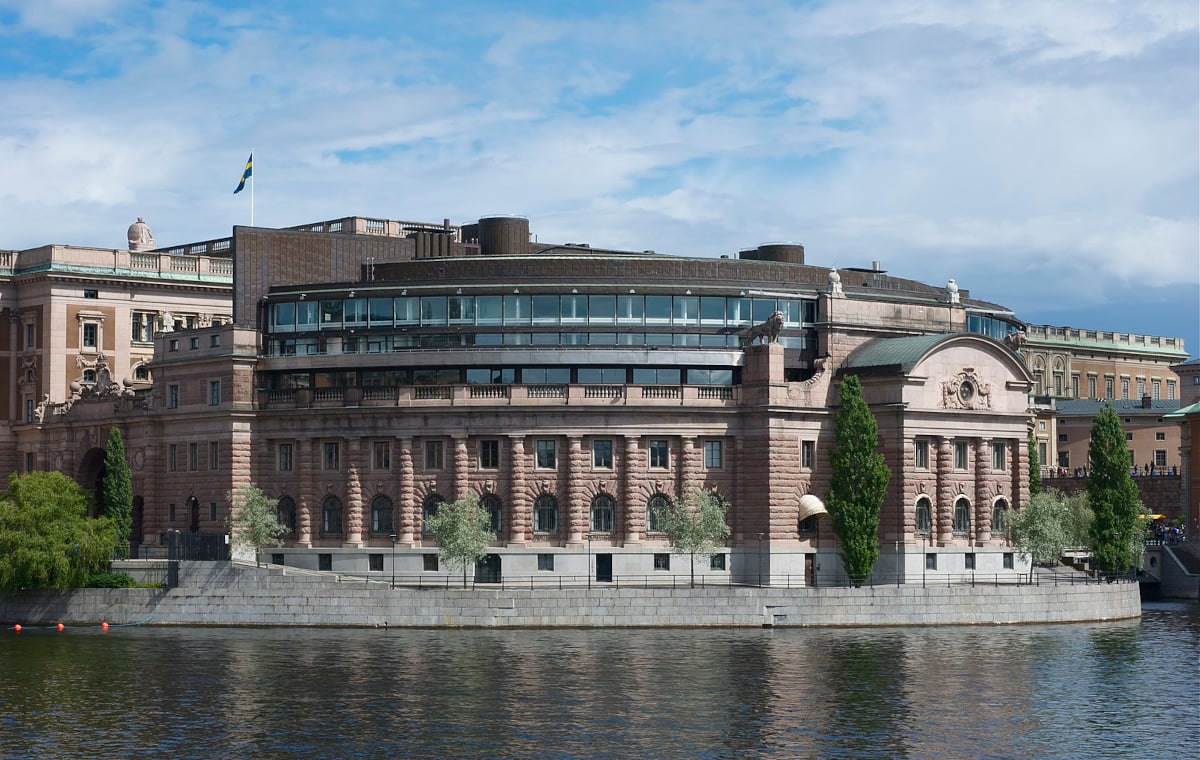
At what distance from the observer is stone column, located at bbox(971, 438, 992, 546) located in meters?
142

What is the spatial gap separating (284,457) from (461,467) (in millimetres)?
14081

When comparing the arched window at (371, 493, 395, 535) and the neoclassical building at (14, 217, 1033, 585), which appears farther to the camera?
the arched window at (371, 493, 395, 535)

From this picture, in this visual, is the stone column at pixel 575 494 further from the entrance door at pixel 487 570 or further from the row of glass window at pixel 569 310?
the row of glass window at pixel 569 310

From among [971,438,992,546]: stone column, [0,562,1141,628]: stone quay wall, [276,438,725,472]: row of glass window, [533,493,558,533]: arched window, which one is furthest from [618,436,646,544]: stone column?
[971,438,992,546]: stone column

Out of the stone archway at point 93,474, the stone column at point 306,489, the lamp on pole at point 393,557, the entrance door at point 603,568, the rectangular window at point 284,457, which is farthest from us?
the stone archway at point 93,474

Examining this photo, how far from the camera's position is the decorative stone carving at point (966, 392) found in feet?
462

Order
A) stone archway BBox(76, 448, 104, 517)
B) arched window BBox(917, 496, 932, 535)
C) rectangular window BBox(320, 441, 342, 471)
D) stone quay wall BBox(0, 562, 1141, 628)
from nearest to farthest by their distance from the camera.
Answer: stone quay wall BBox(0, 562, 1141, 628)
arched window BBox(917, 496, 932, 535)
rectangular window BBox(320, 441, 342, 471)
stone archway BBox(76, 448, 104, 517)

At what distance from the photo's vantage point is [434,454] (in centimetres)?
13900

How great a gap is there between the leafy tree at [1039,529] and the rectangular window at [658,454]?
23966 mm

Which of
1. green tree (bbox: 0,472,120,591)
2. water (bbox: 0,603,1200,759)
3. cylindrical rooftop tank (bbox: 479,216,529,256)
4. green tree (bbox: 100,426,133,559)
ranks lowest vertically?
water (bbox: 0,603,1200,759)

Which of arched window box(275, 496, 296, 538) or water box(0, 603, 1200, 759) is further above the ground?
arched window box(275, 496, 296, 538)

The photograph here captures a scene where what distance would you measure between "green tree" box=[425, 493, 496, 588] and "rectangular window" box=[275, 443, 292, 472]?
14296 mm

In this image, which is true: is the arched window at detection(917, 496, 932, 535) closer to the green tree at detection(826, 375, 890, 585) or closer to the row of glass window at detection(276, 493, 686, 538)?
the green tree at detection(826, 375, 890, 585)

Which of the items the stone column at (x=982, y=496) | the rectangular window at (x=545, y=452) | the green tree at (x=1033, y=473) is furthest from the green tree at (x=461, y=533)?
the green tree at (x=1033, y=473)
